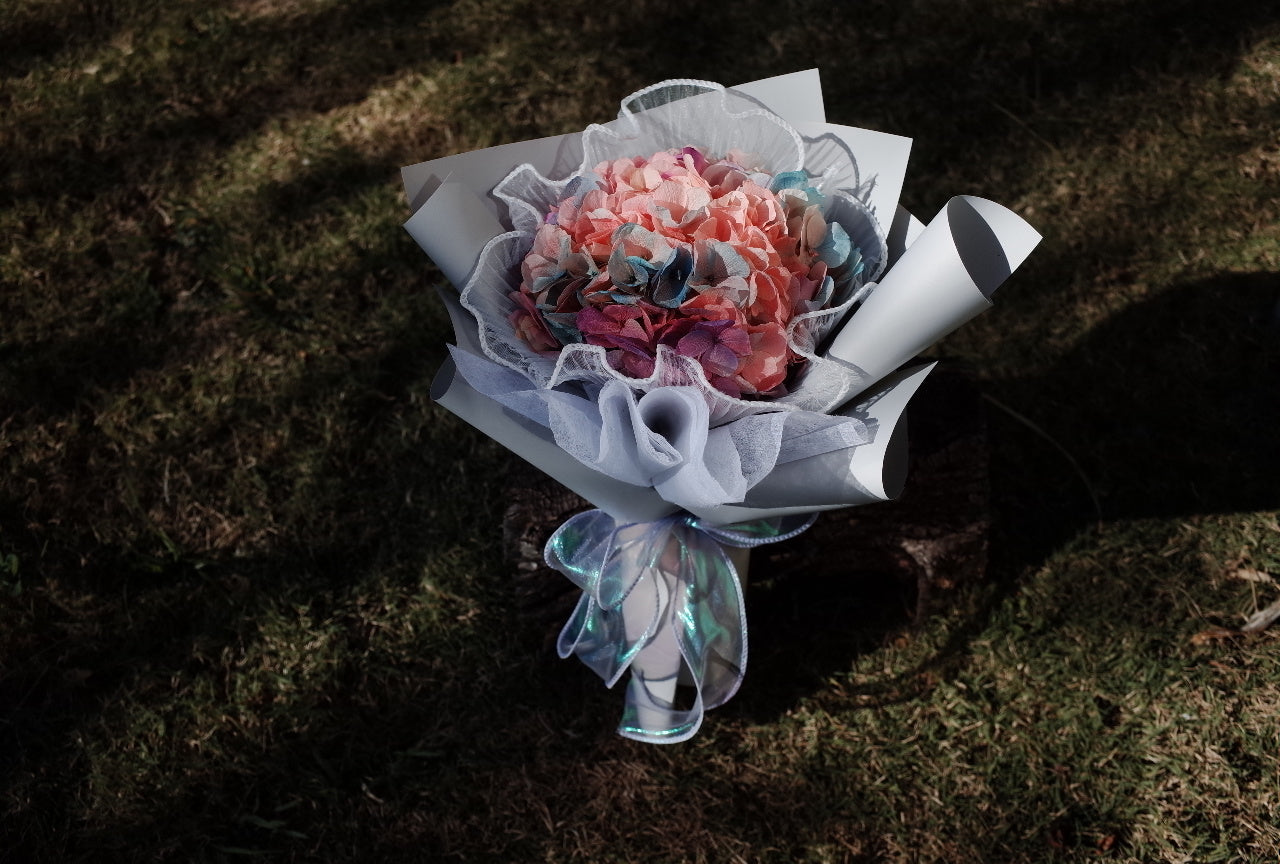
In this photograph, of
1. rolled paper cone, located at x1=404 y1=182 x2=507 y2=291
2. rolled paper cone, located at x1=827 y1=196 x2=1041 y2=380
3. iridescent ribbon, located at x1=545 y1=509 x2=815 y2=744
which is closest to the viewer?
→ rolled paper cone, located at x1=827 y1=196 x2=1041 y2=380

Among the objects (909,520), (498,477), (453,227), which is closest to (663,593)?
(909,520)

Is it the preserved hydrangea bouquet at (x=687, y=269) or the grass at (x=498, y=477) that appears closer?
the preserved hydrangea bouquet at (x=687, y=269)

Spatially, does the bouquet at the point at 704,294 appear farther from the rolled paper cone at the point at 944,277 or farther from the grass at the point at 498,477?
the grass at the point at 498,477

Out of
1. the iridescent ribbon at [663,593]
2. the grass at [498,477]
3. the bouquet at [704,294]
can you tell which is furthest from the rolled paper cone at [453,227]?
the grass at [498,477]

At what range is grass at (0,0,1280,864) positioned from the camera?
210cm

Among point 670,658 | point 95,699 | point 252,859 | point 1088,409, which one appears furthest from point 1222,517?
point 95,699

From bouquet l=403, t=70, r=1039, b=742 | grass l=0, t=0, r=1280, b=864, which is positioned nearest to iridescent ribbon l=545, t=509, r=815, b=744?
bouquet l=403, t=70, r=1039, b=742

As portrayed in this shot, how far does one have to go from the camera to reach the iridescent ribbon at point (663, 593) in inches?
68.2

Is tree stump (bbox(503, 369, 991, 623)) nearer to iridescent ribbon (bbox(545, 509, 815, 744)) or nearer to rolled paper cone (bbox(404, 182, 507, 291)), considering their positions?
iridescent ribbon (bbox(545, 509, 815, 744))

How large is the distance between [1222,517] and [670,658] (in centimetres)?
139

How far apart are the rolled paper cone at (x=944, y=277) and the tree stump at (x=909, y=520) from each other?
0.70 metres

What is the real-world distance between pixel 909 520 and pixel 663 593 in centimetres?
59

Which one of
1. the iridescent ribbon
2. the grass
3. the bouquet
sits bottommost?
the grass

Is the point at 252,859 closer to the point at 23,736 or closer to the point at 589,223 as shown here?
the point at 23,736
